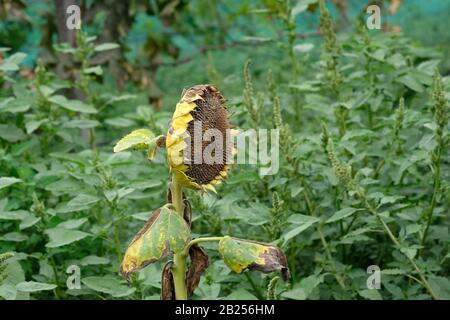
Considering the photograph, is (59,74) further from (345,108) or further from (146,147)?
(146,147)

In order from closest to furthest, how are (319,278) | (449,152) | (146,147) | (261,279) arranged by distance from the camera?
(146,147) → (319,278) → (261,279) → (449,152)

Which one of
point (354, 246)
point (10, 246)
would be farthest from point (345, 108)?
point (10, 246)

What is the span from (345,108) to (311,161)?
0.25 meters

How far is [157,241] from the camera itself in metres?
1.54

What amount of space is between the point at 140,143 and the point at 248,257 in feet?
0.93

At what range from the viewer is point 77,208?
2.32 m

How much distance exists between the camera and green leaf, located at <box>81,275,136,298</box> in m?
2.19

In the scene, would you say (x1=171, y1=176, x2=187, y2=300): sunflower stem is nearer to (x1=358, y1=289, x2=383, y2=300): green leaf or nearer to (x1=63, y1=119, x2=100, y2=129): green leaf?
(x1=358, y1=289, x2=383, y2=300): green leaf

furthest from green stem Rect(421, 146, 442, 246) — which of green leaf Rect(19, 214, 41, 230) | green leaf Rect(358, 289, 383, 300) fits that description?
green leaf Rect(19, 214, 41, 230)

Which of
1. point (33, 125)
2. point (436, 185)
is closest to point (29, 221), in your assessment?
point (33, 125)

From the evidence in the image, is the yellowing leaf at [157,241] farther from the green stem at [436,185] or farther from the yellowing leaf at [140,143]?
the green stem at [436,185]

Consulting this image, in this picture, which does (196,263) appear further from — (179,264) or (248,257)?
(248,257)

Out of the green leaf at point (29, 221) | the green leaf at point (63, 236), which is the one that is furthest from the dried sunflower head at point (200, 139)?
the green leaf at point (29, 221)
